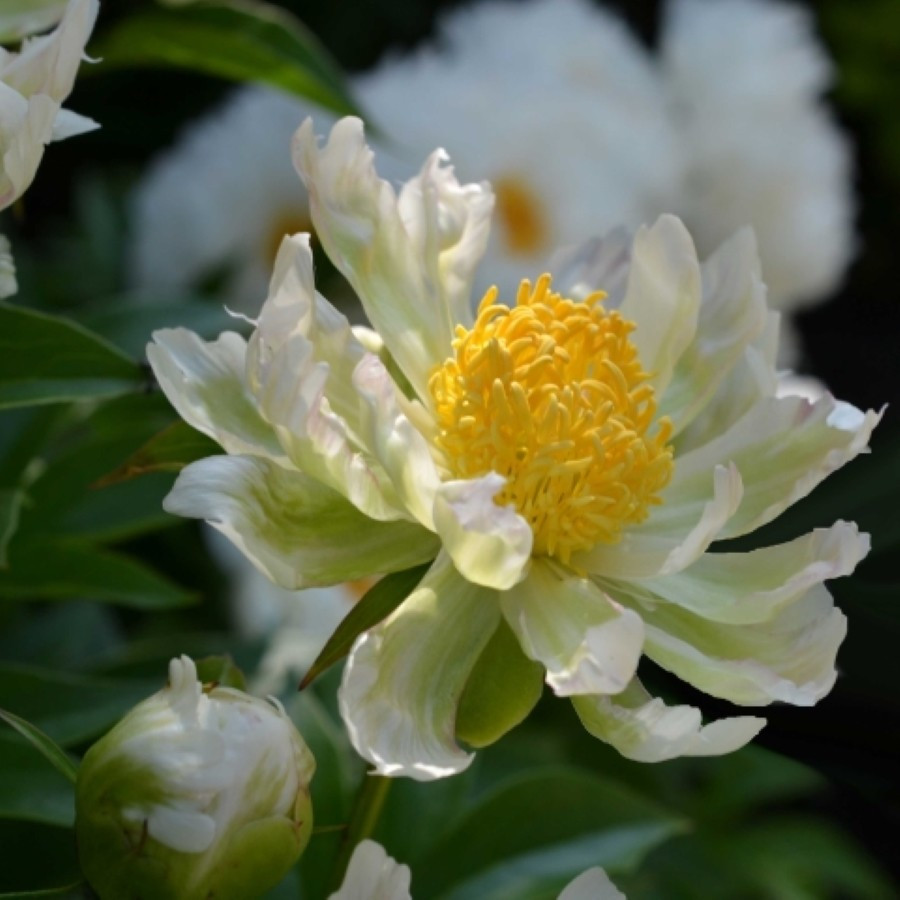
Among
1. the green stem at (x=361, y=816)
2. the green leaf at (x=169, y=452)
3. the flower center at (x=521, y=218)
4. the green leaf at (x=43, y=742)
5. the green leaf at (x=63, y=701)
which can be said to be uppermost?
the green leaf at (x=169, y=452)

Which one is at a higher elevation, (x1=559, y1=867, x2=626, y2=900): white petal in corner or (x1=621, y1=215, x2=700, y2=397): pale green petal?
(x1=621, y1=215, x2=700, y2=397): pale green petal

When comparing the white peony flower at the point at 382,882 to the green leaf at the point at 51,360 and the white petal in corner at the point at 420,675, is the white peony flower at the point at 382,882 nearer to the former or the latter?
the white petal in corner at the point at 420,675

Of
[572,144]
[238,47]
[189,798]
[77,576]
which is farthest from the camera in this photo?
[572,144]

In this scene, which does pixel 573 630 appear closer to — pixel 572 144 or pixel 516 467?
pixel 516 467

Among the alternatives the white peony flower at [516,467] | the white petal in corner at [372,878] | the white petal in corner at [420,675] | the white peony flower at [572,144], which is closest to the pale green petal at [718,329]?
the white peony flower at [516,467]

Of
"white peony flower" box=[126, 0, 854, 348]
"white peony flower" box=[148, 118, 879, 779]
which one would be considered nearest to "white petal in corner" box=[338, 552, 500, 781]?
"white peony flower" box=[148, 118, 879, 779]

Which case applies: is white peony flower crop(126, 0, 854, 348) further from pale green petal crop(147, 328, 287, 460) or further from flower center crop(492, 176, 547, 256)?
pale green petal crop(147, 328, 287, 460)

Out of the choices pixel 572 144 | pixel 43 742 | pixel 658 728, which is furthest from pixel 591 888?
pixel 572 144
